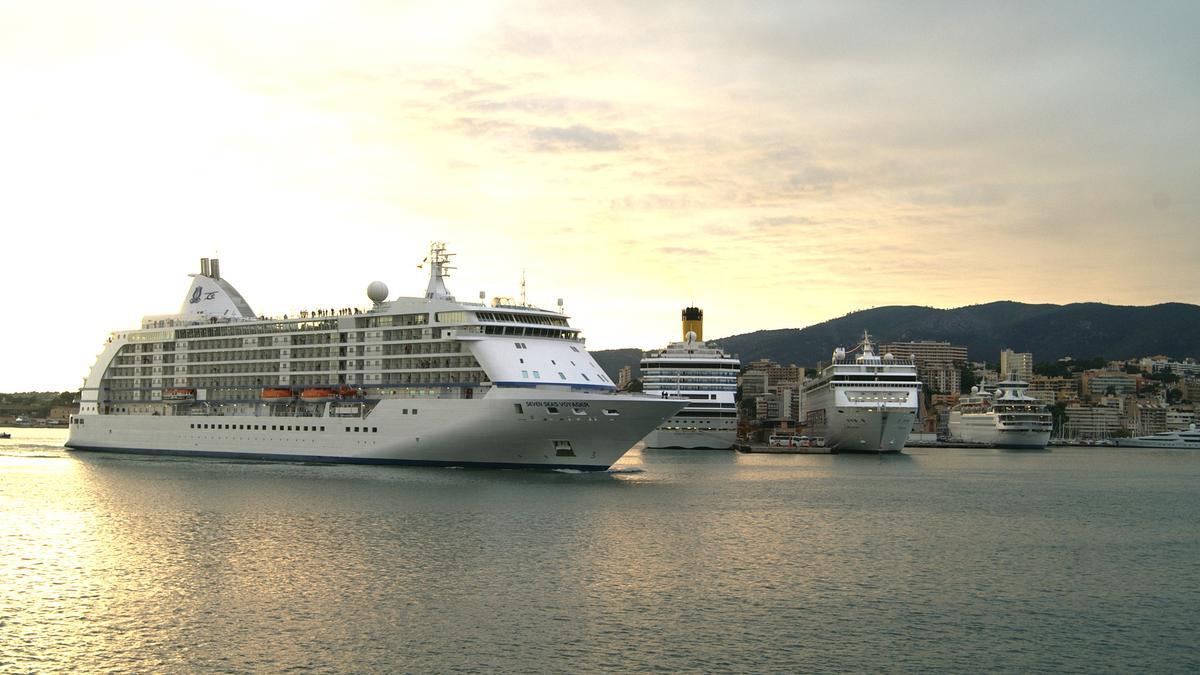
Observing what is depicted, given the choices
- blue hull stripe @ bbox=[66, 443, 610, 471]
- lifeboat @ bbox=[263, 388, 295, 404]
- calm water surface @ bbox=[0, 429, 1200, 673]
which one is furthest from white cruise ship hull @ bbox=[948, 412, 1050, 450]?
lifeboat @ bbox=[263, 388, 295, 404]

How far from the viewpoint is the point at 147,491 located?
162 feet

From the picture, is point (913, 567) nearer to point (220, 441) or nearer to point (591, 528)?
point (591, 528)

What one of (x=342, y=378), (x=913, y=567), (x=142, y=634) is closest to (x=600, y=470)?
(x=342, y=378)

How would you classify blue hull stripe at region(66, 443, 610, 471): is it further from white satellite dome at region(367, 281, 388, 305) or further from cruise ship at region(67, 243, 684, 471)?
white satellite dome at region(367, 281, 388, 305)

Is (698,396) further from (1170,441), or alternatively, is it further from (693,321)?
(1170,441)

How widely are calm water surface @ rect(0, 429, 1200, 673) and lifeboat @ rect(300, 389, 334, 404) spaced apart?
→ 11598 millimetres

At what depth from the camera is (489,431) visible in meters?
52.6

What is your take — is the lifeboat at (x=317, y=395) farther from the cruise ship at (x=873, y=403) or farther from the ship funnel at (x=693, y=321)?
the ship funnel at (x=693, y=321)

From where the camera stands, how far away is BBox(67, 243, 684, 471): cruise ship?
52.6m

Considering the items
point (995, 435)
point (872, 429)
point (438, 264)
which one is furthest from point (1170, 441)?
point (438, 264)

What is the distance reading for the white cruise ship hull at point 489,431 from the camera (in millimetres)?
51562

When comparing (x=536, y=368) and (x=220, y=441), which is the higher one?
(x=536, y=368)

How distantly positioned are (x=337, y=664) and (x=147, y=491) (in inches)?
1299

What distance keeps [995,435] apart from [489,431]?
124292mm
